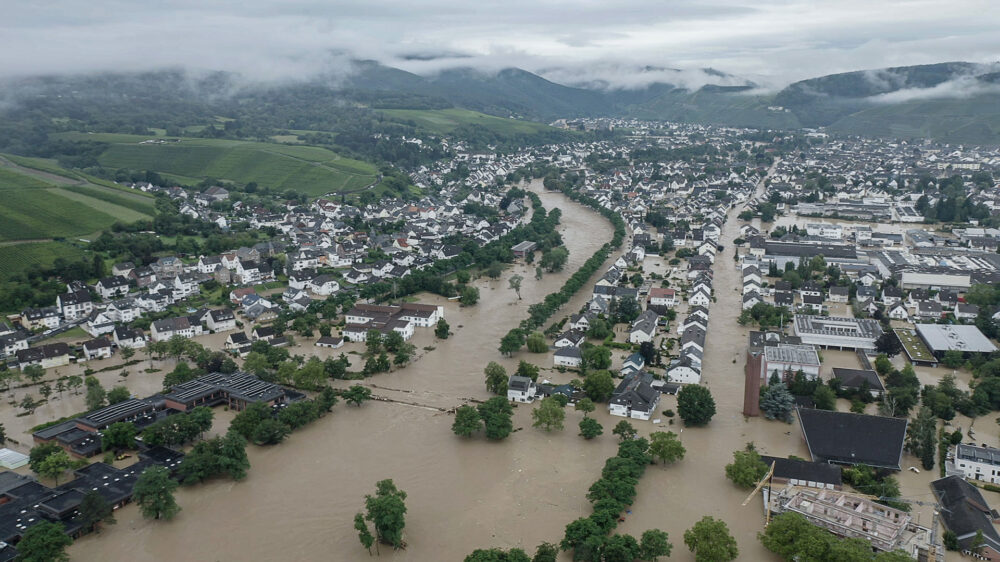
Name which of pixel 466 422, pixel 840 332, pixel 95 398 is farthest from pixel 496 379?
pixel 840 332

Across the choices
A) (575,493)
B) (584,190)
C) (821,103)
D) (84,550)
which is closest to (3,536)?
(84,550)

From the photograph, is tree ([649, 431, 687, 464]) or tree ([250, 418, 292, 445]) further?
tree ([250, 418, 292, 445])

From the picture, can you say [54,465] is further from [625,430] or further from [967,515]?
[967,515]

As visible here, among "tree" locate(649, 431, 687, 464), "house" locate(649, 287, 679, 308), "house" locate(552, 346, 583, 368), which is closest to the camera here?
"tree" locate(649, 431, 687, 464)

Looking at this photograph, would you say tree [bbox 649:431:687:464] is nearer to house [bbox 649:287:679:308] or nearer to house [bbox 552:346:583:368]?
house [bbox 552:346:583:368]

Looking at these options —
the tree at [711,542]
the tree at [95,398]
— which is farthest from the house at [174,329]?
the tree at [711,542]

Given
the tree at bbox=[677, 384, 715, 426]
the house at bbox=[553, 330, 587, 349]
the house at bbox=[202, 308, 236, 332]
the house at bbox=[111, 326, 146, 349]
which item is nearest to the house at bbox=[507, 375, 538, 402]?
the house at bbox=[553, 330, 587, 349]

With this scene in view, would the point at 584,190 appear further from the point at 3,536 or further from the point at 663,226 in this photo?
the point at 3,536
